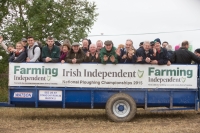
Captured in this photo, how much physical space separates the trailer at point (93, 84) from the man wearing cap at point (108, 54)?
0.53 ft

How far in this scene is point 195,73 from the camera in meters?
11.1

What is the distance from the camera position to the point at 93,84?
11.0 meters

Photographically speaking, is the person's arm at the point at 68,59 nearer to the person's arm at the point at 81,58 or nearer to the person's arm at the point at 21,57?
the person's arm at the point at 81,58

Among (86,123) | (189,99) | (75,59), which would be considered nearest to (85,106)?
(86,123)

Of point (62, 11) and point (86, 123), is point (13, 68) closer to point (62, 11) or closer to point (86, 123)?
point (86, 123)

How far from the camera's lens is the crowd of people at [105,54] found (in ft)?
36.0

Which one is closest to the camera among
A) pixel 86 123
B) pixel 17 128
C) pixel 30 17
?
pixel 17 128

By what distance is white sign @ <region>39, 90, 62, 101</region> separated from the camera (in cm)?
1099

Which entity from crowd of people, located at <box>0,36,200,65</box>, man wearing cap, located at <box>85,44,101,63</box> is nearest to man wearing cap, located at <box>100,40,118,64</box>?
crowd of people, located at <box>0,36,200,65</box>

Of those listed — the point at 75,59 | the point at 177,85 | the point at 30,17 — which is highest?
the point at 30,17

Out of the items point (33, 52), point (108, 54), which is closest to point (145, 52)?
point (108, 54)

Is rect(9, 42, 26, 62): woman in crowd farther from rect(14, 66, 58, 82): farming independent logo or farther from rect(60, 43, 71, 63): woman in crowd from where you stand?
rect(60, 43, 71, 63): woman in crowd

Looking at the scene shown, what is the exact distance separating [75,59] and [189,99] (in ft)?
10.7

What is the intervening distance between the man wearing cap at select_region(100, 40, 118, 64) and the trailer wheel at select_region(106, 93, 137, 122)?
3.06 ft
